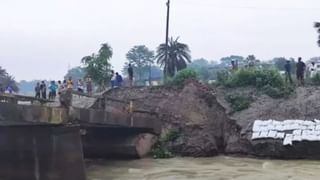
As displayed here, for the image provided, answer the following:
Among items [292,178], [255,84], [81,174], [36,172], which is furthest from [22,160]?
[255,84]

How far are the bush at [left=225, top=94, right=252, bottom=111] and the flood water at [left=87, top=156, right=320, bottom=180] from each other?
5.03m

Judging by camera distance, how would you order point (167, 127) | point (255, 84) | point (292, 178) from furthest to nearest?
point (255, 84), point (167, 127), point (292, 178)

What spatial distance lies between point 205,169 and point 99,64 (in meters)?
18.1

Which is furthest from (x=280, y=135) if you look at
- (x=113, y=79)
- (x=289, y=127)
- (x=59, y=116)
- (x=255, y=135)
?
(x=59, y=116)

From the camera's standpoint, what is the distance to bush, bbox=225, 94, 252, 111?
45.8 meters

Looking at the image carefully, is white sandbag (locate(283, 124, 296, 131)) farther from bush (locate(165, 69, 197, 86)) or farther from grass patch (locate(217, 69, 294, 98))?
bush (locate(165, 69, 197, 86))

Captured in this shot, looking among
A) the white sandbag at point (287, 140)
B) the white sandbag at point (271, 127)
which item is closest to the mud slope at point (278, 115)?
the white sandbag at point (287, 140)

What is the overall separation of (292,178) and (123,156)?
1361cm

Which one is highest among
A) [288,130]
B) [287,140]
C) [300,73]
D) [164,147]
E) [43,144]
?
[300,73]

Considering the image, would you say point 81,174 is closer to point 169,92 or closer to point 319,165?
point 319,165

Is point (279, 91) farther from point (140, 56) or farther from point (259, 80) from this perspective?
point (140, 56)

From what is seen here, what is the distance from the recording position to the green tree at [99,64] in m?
50.9

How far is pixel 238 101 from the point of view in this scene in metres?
46.3

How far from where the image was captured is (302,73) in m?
48.4
